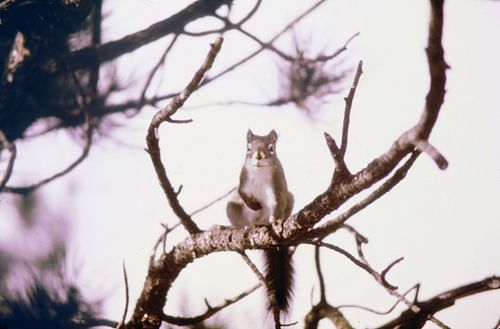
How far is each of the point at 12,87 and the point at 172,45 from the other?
1.56ft

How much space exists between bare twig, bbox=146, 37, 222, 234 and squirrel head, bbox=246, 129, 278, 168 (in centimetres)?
21

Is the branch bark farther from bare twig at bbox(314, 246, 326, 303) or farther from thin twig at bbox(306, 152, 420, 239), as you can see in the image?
bare twig at bbox(314, 246, 326, 303)

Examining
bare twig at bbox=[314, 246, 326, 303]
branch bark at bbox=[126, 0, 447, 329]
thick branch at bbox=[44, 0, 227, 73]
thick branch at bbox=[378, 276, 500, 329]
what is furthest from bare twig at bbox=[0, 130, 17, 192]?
thick branch at bbox=[378, 276, 500, 329]

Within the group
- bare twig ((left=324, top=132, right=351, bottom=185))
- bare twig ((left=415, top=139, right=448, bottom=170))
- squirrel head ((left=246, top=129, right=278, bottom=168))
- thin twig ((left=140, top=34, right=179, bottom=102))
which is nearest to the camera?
bare twig ((left=415, top=139, right=448, bottom=170))

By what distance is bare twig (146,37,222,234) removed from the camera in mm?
592

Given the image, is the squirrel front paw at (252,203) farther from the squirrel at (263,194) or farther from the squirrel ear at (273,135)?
the squirrel ear at (273,135)

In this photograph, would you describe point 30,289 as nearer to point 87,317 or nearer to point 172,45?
point 87,317

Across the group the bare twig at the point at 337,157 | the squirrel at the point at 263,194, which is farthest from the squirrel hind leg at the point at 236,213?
the bare twig at the point at 337,157

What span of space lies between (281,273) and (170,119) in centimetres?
57

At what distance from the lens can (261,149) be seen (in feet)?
3.22

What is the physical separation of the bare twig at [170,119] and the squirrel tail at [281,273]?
29cm

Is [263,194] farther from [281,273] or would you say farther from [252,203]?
[281,273]

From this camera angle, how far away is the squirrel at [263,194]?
100 centimetres

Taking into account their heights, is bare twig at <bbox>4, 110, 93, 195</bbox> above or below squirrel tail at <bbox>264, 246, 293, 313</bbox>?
above
